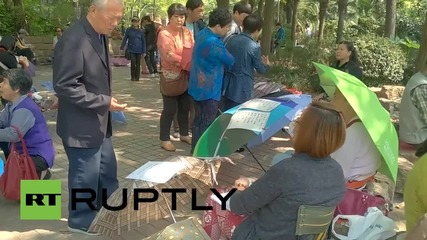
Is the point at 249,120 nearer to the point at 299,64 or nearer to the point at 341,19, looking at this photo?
the point at 299,64

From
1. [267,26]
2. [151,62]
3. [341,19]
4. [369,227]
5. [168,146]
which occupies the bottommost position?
[168,146]

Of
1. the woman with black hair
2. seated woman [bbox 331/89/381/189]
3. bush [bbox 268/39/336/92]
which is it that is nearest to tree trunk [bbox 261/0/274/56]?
bush [bbox 268/39/336/92]

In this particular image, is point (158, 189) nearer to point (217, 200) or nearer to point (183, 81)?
point (217, 200)

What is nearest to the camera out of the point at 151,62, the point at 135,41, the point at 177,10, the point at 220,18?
the point at 220,18

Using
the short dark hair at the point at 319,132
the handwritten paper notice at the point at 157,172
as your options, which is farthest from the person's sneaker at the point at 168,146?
the short dark hair at the point at 319,132

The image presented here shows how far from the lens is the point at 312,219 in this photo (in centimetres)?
233

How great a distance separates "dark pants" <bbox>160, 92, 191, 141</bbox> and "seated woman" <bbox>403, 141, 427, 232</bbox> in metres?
3.48

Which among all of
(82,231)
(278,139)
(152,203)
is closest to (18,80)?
(82,231)

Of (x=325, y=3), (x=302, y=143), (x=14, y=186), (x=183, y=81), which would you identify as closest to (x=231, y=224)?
(x=302, y=143)

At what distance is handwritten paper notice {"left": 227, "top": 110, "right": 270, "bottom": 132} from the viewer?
3.43 metres

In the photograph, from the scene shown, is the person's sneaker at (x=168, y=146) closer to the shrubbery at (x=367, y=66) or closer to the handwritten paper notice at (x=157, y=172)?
the handwritten paper notice at (x=157, y=172)

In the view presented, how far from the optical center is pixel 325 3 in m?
15.1

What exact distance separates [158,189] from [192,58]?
6.94ft

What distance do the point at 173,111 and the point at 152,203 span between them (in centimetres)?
234
